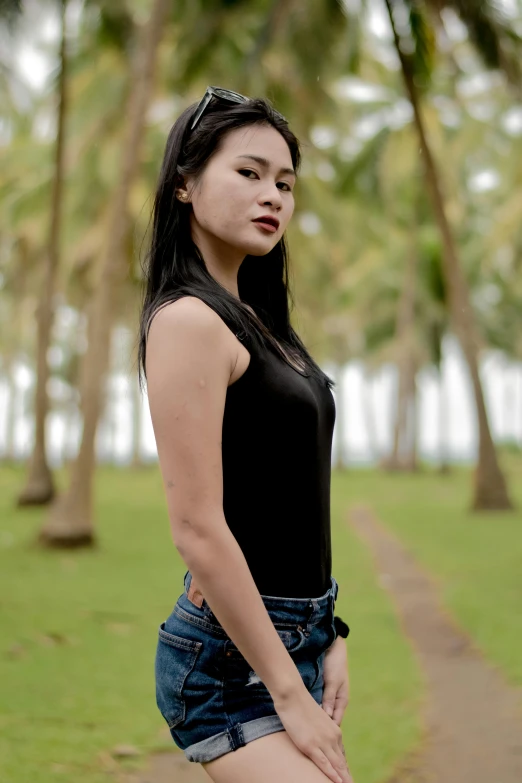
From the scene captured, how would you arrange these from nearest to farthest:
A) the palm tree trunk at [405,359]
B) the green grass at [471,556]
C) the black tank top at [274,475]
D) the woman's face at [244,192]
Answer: the black tank top at [274,475]
the woman's face at [244,192]
the green grass at [471,556]
the palm tree trunk at [405,359]

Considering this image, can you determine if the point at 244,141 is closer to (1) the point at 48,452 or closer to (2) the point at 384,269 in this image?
(1) the point at 48,452

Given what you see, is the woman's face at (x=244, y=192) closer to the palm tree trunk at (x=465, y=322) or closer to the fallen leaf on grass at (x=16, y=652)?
the fallen leaf on grass at (x=16, y=652)

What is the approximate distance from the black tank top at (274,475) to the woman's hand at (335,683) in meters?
0.17

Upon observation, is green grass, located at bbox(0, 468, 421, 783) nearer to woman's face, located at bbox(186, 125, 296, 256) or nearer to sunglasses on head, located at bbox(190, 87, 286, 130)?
woman's face, located at bbox(186, 125, 296, 256)

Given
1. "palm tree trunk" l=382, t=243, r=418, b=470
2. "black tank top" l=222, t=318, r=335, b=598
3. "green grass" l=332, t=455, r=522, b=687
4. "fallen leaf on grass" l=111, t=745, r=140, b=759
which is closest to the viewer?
"black tank top" l=222, t=318, r=335, b=598

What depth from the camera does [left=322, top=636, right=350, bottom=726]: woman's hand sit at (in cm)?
181

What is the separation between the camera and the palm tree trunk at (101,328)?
11.6m

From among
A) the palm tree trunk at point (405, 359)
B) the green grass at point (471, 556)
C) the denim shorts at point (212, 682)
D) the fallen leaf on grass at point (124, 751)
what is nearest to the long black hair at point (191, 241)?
the denim shorts at point (212, 682)

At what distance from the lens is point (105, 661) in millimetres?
6582

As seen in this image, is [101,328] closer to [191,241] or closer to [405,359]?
[191,241]

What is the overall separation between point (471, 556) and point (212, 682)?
10190 mm

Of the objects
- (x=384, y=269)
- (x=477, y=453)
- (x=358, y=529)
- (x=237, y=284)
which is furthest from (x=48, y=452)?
(x=384, y=269)

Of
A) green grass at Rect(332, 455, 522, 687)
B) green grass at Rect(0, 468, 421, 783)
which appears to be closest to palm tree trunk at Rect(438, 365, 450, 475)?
green grass at Rect(332, 455, 522, 687)

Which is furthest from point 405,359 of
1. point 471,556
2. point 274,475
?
point 274,475
